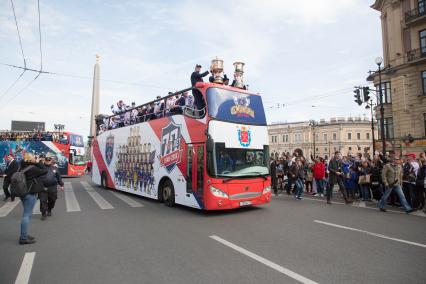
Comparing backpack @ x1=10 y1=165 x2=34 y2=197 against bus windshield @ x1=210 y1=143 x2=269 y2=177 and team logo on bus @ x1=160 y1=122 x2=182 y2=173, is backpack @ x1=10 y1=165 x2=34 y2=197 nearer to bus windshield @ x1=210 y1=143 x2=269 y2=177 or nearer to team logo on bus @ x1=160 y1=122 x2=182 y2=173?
bus windshield @ x1=210 y1=143 x2=269 y2=177

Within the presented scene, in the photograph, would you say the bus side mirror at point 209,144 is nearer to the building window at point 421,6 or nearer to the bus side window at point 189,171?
the bus side window at point 189,171

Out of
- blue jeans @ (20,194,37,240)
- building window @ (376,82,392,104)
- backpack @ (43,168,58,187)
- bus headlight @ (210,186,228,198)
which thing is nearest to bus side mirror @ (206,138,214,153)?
bus headlight @ (210,186,228,198)

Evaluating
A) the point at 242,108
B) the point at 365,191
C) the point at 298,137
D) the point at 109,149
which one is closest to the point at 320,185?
the point at 365,191

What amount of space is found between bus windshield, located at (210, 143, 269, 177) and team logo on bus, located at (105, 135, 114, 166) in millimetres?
8751

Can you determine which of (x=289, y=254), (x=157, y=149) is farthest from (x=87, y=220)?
(x=289, y=254)

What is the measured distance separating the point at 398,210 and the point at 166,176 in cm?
780

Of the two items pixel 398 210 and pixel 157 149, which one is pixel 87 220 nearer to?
pixel 157 149

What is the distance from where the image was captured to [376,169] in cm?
1152

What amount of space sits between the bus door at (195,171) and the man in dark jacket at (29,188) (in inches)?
158

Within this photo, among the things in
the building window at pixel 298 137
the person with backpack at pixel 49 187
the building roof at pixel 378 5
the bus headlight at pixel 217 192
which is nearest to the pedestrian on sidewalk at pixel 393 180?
the bus headlight at pixel 217 192

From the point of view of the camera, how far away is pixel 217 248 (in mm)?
5523

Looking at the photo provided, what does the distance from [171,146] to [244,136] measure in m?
2.70

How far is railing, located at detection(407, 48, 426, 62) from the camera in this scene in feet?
88.3

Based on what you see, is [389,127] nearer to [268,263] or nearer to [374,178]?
[374,178]
